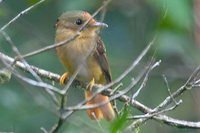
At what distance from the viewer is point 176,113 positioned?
830 cm

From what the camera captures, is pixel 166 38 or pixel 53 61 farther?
pixel 53 61

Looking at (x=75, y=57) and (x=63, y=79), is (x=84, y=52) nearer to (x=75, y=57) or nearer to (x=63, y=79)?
(x=75, y=57)

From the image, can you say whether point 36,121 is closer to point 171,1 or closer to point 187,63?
point 187,63

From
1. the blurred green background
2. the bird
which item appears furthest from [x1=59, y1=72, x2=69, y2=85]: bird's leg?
the blurred green background

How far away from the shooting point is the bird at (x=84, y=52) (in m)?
6.36

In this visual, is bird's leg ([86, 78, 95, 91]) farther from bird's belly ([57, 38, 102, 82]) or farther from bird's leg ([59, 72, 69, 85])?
bird's leg ([59, 72, 69, 85])

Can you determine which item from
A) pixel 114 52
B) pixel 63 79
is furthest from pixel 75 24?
pixel 114 52

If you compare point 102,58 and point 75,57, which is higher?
point 75,57

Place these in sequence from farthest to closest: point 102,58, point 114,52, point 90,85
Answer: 1. point 114,52
2. point 102,58
3. point 90,85

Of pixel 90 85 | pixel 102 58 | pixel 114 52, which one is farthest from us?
pixel 114 52

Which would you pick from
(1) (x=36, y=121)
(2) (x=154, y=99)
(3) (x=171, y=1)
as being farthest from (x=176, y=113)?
(3) (x=171, y=1)

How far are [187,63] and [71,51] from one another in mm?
1447

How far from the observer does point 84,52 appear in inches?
251

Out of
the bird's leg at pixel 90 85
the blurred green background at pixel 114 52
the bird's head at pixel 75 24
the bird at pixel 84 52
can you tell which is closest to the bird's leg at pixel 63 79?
the bird at pixel 84 52
